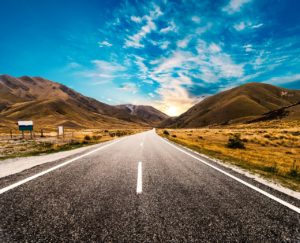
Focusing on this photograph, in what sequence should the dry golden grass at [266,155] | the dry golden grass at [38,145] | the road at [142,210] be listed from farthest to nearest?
the dry golden grass at [38,145]
the dry golden grass at [266,155]
the road at [142,210]

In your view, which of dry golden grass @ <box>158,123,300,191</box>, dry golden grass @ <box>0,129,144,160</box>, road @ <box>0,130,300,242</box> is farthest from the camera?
dry golden grass @ <box>0,129,144,160</box>

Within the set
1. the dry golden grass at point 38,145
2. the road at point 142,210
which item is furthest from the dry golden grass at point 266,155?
the dry golden grass at point 38,145

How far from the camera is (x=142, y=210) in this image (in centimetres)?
405

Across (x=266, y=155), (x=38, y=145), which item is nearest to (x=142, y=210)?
(x=266, y=155)

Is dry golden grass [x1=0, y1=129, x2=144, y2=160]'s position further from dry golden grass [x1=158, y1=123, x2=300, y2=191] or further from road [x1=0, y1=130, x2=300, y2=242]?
dry golden grass [x1=158, y1=123, x2=300, y2=191]

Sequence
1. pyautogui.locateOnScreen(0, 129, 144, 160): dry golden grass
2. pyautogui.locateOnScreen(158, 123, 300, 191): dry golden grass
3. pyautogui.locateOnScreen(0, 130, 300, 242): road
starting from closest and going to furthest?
pyautogui.locateOnScreen(0, 130, 300, 242): road < pyautogui.locateOnScreen(158, 123, 300, 191): dry golden grass < pyautogui.locateOnScreen(0, 129, 144, 160): dry golden grass

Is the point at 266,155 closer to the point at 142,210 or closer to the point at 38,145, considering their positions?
the point at 142,210

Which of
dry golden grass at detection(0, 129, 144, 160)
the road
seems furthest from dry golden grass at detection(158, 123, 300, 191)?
dry golden grass at detection(0, 129, 144, 160)

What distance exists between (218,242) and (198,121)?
185486 millimetres

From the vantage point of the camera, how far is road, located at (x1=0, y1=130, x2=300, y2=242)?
3.16 m

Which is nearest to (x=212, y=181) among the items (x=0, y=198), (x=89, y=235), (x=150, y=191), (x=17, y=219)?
(x=150, y=191)

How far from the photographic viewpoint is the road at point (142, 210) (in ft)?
10.4

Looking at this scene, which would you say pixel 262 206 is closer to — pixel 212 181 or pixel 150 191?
pixel 212 181

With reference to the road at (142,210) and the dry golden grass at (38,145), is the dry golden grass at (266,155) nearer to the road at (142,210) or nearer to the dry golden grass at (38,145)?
the road at (142,210)
